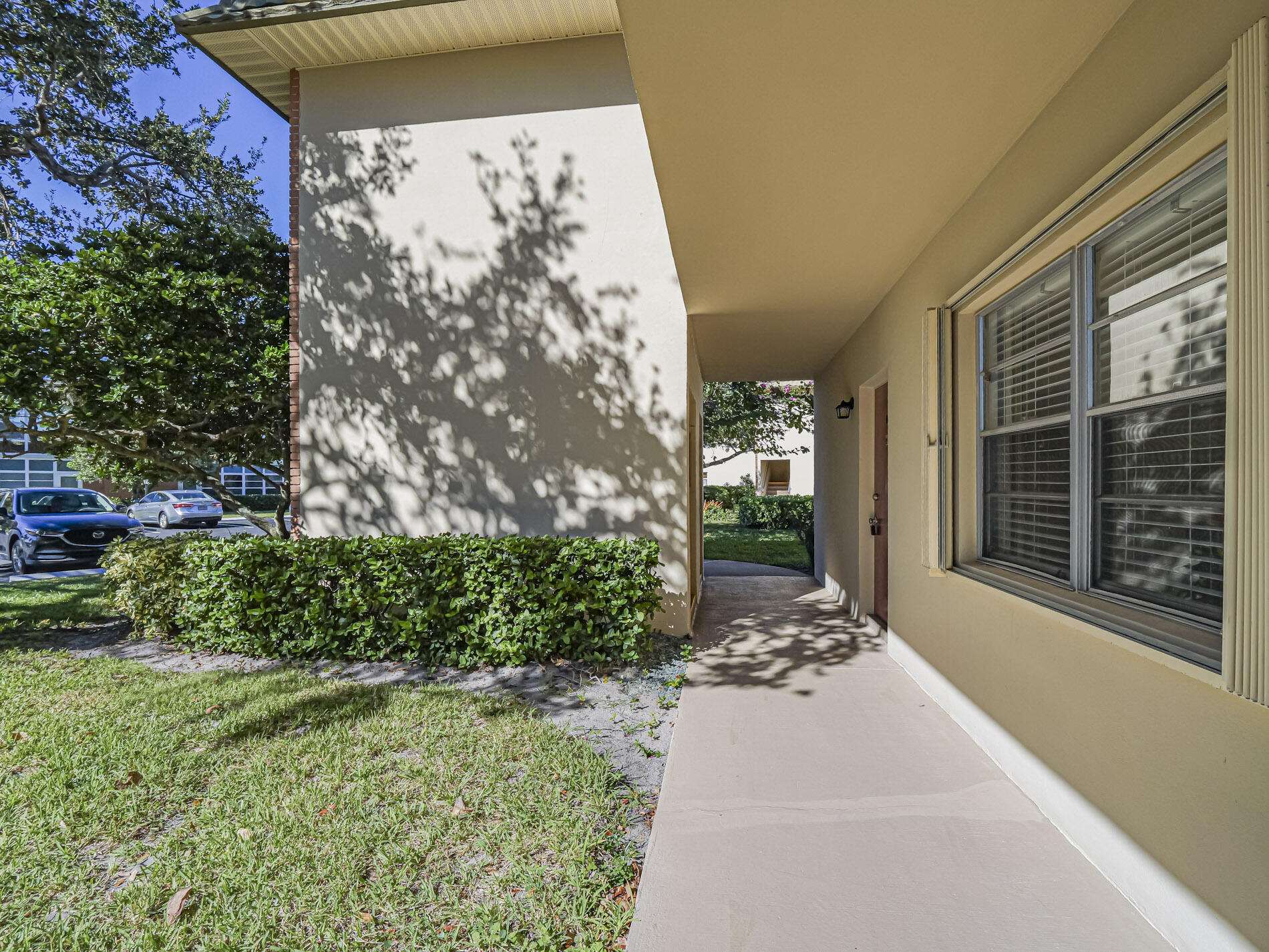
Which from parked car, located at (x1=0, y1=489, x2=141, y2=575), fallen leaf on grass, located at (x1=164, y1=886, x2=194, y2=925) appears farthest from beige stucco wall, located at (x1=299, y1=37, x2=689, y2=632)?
parked car, located at (x1=0, y1=489, x2=141, y2=575)

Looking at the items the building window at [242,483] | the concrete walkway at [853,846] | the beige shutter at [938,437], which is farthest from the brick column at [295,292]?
the building window at [242,483]

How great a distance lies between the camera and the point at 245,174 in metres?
9.30

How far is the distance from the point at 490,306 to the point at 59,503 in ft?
33.3

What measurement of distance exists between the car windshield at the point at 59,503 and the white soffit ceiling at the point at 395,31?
8.68 meters

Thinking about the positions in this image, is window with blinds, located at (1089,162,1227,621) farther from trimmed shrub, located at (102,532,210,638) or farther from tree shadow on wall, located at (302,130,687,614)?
trimmed shrub, located at (102,532,210,638)

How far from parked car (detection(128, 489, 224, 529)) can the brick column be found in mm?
16212

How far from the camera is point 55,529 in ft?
32.1

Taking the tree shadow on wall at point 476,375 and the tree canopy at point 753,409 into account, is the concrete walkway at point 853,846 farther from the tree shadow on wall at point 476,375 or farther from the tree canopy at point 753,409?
the tree canopy at point 753,409

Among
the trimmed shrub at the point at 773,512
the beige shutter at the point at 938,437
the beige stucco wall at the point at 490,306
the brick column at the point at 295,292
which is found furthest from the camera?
the trimmed shrub at the point at 773,512

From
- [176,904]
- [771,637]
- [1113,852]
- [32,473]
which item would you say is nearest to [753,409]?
[771,637]

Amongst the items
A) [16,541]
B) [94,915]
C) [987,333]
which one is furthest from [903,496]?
[16,541]

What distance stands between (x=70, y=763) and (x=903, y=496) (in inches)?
208

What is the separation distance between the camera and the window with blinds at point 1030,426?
2668mm

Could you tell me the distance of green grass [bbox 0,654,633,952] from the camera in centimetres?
201
